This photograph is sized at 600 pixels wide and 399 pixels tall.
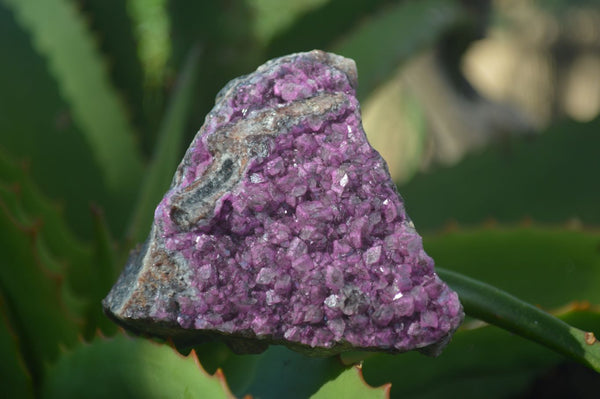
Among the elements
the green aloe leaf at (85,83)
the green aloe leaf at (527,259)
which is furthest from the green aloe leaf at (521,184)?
the green aloe leaf at (85,83)

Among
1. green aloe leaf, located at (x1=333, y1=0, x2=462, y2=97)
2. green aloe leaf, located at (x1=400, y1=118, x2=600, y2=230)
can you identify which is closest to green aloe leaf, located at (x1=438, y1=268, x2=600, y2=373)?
green aloe leaf, located at (x1=400, y1=118, x2=600, y2=230)

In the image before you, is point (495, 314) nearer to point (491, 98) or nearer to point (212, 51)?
point (212, 51)

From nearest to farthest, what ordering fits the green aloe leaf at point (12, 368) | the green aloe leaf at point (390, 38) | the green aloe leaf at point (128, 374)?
the green aloe leaf at point (128, 374)
the green aloe leaf at point (12, 368)
the green aloe leaf at point (390, 38)

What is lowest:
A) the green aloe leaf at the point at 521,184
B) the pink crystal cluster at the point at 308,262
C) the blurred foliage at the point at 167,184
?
the green aloe leaf at the point at 521,184

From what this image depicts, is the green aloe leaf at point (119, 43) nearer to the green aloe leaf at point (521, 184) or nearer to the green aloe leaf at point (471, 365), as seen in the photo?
the green aloe leaf at point (521, 184)

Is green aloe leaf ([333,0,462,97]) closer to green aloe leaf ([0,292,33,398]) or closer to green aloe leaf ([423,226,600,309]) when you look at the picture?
green aloe leaf ([423,226,600,309])

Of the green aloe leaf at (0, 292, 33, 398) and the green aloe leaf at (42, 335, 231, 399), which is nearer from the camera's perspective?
the green aloe leaf at (42, 335, 231, 399)

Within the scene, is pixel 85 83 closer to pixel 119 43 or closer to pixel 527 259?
pixel 119 43

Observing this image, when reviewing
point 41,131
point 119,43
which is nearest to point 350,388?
point 41,131
